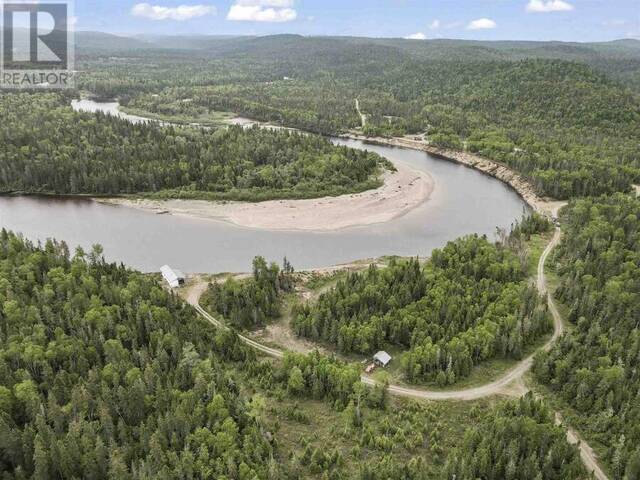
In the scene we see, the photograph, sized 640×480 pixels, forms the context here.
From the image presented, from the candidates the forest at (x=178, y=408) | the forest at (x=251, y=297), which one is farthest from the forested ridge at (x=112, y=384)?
the forest at (x=251, y=297)

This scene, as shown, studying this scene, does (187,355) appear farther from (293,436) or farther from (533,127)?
(533,127)

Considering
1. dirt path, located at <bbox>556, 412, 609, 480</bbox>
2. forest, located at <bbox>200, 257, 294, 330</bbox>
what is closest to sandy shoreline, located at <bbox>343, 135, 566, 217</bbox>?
forest, located at <bbox>200, 257, 294, 330</bbox>

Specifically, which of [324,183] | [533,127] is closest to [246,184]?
[324,183]

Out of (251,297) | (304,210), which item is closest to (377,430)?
(251,297)

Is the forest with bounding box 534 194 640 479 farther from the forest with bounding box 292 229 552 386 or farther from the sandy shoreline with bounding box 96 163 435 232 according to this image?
the sandy shoreline with bounding box 96 163 435 232

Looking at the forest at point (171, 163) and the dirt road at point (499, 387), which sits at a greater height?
the forest at point (171, 163)

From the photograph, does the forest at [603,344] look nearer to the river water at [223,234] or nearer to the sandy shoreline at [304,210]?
the river water at [223,234]
